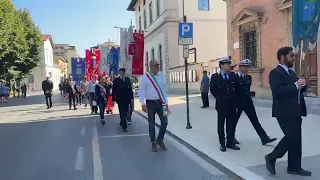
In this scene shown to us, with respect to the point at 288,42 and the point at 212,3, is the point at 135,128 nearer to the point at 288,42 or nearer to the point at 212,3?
the point at 288,42

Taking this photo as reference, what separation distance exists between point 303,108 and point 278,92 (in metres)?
0.49

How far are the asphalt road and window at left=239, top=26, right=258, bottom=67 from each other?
8287 millimetres

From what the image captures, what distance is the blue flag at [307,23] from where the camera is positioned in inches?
195

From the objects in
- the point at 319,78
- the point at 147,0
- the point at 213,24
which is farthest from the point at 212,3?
the point at 319,78

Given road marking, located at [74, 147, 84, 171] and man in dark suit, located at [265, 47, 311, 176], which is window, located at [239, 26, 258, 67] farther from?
man in dark suit, located at [265, 47, 311, 176]

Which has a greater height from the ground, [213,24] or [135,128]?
[213,24]

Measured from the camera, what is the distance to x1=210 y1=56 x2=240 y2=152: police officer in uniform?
6.92 metres

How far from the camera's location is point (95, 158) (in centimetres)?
717

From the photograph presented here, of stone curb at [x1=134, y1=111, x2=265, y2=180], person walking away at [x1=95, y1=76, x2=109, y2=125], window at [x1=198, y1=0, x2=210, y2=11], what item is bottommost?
stone curb at [x1=134, y1=111, x2=265, y2=180]

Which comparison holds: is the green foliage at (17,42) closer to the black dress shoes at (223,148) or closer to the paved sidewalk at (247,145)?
the paved sidewalk at (247,145)

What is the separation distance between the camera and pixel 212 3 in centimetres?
3656

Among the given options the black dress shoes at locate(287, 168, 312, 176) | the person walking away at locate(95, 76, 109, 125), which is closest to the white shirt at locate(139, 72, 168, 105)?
the black dress shoes at locate(287, 168, 312, 176)

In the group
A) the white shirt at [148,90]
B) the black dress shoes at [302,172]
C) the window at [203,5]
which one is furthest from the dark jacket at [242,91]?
the window at [203,5]

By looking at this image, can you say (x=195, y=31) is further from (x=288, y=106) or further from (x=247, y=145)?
(x=288, y=106)
